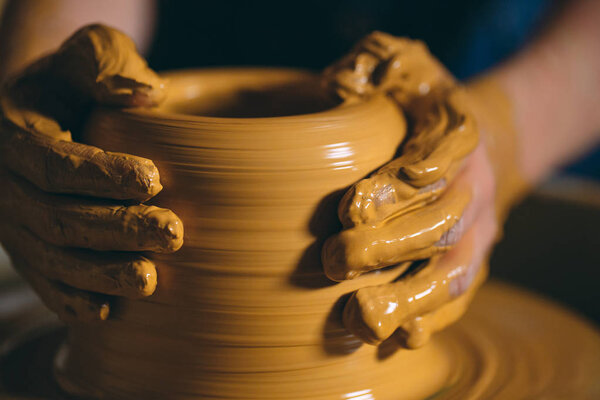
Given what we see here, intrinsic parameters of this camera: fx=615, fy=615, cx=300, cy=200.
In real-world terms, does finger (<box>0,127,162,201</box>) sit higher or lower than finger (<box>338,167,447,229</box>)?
higher

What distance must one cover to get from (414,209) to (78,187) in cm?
41

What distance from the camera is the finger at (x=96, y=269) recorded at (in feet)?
2.34

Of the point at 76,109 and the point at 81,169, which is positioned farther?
the point at 76,109

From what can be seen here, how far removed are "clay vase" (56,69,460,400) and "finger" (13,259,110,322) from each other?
0.9 inches

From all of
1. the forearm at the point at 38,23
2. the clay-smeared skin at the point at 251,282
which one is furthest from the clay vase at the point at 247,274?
the forearm at the point at 38,23

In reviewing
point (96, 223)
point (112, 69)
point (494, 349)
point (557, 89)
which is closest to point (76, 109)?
point (112, 69)

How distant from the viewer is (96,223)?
714mm

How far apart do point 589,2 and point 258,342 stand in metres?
1.24

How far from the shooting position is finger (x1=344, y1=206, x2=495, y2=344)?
Result: 27.8 inches

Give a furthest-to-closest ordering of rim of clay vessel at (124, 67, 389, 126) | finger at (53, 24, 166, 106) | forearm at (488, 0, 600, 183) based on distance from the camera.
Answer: forearm at (488, 0, 600, 183)
rim of clay vessel at (124, 67, 389, 126)
finger at (53, 24, 166, 106)

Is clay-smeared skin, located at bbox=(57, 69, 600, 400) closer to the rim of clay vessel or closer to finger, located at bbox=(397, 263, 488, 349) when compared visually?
finger, located at bbox=(397, 263, 488, 349)

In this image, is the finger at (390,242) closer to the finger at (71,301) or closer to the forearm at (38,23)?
the finger at (71,301)

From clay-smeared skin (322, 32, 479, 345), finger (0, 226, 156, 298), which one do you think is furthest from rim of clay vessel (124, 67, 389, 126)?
finger (0, 226, 156, 298)

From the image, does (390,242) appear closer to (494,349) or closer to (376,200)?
(376,200)
